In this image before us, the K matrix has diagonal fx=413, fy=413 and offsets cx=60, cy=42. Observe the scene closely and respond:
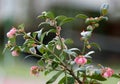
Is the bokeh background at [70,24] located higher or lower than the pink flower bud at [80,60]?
lower

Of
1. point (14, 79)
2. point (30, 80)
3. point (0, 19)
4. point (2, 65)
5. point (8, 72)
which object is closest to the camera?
point (30, 80)

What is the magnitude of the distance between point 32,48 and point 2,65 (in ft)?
10.8

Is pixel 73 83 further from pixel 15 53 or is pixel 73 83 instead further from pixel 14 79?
pixel 14 79

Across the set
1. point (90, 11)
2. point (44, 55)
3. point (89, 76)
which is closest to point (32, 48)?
point (44, 55)

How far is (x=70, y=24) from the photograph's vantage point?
4730mm

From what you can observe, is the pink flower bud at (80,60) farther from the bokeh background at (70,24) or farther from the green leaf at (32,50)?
the bokeh background at (70,24)

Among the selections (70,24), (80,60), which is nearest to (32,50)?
(80,60)

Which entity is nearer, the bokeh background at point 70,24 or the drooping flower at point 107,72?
the drooping flower at point 107,72

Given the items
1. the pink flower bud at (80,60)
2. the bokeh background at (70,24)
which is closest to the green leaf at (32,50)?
the pink flower bud at (80,60)

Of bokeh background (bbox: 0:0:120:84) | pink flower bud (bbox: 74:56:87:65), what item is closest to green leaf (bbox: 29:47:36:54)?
pink flower bud (bbox: 74:56:87:65)

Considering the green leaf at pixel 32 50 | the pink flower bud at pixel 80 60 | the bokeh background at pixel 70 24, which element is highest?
the green leaf at pixel 32 50

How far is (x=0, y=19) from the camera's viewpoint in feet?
15.9

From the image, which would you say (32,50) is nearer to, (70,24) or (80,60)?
(80,60)

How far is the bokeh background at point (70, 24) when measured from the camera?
4445 mm
